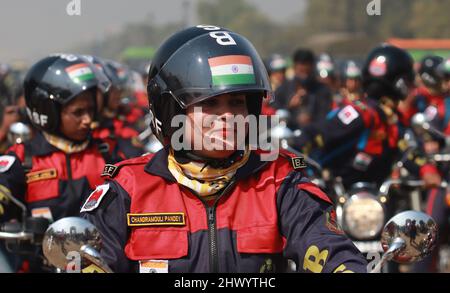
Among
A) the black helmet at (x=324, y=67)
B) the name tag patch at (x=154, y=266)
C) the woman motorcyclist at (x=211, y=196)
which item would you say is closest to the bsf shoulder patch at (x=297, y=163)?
the woman motorcyclist at (x=211, y=196)

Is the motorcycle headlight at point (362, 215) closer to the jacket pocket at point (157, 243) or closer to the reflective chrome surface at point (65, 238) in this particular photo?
the jacket pocket at point (157, 243)

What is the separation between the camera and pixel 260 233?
3.72 metres

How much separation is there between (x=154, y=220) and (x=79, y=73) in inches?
117

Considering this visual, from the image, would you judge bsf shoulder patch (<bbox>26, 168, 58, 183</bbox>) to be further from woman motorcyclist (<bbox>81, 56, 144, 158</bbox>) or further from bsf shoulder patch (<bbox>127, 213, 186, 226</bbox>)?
bsf shoulder patch (<bbox>127, 213, 186, 226</bbox>)

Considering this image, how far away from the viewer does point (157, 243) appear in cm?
373

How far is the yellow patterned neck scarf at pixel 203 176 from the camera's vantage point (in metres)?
3.85

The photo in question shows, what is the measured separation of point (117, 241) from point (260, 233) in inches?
20.2

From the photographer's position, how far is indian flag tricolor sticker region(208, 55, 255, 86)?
12.4 ft

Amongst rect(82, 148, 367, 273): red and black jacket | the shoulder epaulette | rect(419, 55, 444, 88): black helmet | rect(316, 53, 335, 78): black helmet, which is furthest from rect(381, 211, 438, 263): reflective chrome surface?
rect(316, 53, 335, 78): black helmet

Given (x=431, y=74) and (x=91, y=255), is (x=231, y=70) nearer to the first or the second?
(x=91, y=255)

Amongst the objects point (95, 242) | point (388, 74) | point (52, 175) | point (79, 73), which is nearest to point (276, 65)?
point (388, 74)

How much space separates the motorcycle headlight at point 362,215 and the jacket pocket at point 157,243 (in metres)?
1.74
